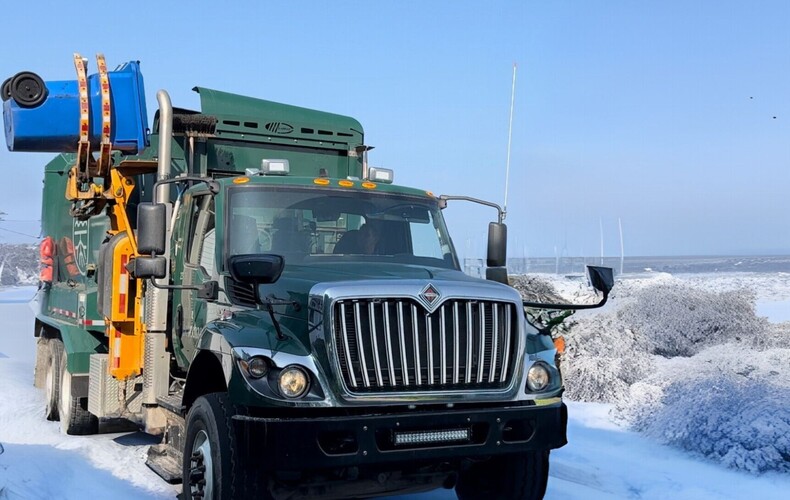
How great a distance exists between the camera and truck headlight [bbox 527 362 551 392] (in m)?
5.38

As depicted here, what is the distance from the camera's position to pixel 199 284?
616 centimetres

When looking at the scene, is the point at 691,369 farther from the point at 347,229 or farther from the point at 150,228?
the point at 150,228

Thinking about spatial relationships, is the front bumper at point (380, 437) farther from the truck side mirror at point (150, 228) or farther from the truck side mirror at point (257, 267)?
the truck side mirror at point (150, 228)

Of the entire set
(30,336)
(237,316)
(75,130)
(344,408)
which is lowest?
(30,336)

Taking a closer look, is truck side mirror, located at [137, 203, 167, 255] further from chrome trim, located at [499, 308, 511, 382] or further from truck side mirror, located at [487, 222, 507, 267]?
truck side mirror, located at [487, 222, 507, 267]

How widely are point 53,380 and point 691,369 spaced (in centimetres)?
779

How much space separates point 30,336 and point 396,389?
15090mm

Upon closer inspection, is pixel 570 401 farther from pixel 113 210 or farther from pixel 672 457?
pixel 113 210

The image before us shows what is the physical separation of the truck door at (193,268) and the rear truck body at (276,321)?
26 millimetres

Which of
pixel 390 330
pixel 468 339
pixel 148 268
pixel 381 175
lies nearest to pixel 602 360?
pixel 381 175

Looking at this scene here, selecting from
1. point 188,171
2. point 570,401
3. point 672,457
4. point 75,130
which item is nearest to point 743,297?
point 570,401

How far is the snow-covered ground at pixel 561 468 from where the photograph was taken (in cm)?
664

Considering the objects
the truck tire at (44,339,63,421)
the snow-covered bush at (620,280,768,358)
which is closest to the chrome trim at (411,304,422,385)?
the truck tire at (44,339,63,421)


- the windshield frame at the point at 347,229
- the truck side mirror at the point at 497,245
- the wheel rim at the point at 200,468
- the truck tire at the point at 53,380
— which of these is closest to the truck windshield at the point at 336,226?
the windshield frame at the point at 347,229
